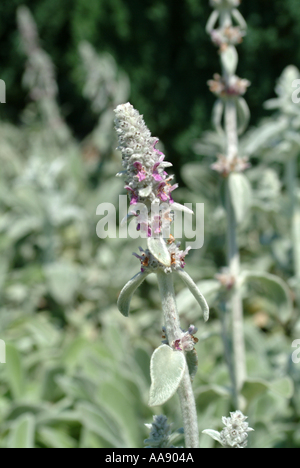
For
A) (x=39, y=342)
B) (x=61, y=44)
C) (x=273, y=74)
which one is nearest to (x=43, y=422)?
(x=39, y=342)

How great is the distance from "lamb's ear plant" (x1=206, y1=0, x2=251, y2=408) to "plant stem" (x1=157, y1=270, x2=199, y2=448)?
0.72m

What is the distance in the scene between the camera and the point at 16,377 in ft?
6.95

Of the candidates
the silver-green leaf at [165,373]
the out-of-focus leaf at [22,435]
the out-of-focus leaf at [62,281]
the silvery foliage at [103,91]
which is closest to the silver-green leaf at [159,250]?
the silver-green leaf at [165,373]

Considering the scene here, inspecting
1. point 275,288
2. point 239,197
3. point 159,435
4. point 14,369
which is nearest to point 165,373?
point 159,435

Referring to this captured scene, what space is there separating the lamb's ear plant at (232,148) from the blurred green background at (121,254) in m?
0.10

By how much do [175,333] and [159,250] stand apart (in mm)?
200

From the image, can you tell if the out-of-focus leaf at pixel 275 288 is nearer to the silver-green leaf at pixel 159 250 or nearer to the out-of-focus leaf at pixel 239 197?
the out-of-focus leaf at pixel 239 197

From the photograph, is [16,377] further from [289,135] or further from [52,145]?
[52,145]

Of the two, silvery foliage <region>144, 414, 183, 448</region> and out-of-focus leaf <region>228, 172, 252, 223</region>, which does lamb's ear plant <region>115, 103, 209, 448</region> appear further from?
out-of-focus leaf <region>228, 172, 252, 223</region>

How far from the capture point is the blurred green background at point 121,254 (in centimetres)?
186

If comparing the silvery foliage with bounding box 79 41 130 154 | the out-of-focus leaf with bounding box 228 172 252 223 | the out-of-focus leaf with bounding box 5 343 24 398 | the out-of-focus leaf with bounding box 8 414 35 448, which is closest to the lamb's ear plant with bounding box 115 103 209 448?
the out-of-focus leaf with bounding box 228 172 252 223

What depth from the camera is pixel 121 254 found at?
337 cm

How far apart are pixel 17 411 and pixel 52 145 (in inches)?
137

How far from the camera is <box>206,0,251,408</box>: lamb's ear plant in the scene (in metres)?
1.60
